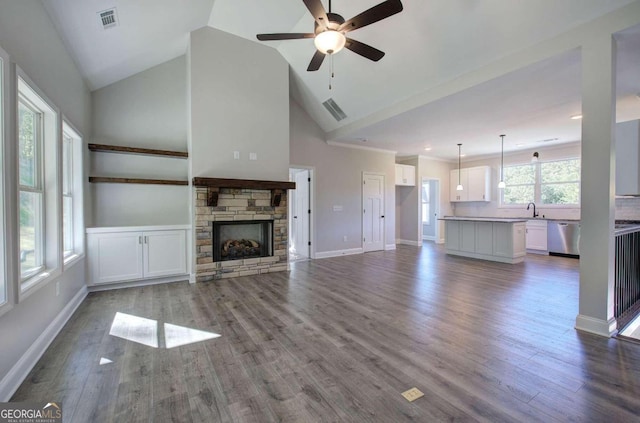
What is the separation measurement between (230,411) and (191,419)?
0.70ft

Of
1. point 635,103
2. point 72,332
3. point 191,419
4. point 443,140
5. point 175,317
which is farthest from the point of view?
point 443,140

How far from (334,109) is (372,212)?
2.98 m

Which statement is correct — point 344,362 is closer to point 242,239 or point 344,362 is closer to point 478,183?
point 242,239

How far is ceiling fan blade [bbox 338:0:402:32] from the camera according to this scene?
7.23 ft

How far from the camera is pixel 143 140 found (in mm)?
4789

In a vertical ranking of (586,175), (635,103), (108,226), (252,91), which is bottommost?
(108,226)

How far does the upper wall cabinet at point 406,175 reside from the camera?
8391 millimetres

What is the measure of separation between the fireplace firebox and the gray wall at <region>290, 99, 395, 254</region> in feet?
5.06

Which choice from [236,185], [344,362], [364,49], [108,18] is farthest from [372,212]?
[108,18]

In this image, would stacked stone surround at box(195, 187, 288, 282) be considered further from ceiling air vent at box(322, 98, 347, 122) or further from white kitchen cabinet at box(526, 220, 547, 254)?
white kitchen cabinet at box(526, 220, 547, 254)

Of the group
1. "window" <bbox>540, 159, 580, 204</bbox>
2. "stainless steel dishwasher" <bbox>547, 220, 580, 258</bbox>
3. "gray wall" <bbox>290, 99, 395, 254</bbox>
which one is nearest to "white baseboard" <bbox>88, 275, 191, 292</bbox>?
"gray wall" <bbox>290, 99, 395, 254</bbox>

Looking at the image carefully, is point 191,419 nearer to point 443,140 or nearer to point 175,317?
point 175,317

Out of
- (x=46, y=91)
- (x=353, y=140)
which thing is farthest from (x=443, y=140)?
(x=46, y=91)

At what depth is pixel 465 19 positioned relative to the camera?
314 centimetres
